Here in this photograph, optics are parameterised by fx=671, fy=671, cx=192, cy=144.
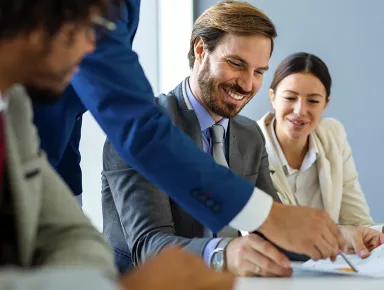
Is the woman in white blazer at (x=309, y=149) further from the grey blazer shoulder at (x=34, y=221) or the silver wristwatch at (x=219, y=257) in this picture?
the grey blazer shoulder at (x=34, y=221)

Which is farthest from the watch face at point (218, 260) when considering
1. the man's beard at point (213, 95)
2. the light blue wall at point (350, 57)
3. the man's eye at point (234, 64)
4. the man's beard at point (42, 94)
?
the light blue wall at point (350, 57)

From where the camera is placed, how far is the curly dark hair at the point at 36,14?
64cm

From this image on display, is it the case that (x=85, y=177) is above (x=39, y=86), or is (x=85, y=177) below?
below

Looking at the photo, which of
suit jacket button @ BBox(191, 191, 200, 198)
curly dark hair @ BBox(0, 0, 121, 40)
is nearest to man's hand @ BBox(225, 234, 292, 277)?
suit jacket button @ BBox(191, 191, 200, 198)

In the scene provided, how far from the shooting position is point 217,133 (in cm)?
189

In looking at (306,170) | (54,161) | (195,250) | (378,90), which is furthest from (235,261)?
(378,90)

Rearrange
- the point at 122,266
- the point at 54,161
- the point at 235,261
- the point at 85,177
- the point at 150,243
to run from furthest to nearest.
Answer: the point at 85,177 < the point at 122,266 < the point at 150,243 < the point at 235,261 < the point at 54,161

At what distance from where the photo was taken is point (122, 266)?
70.2 inches

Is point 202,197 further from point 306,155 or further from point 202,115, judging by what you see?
point 306,155

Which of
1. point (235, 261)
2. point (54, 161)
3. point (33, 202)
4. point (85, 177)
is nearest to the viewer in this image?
point (33, 202)

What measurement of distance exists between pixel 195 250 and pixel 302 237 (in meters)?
0.39

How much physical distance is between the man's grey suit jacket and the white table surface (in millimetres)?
240

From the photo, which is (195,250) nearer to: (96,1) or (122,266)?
(122,266)

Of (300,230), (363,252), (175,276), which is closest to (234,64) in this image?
(363,252)
